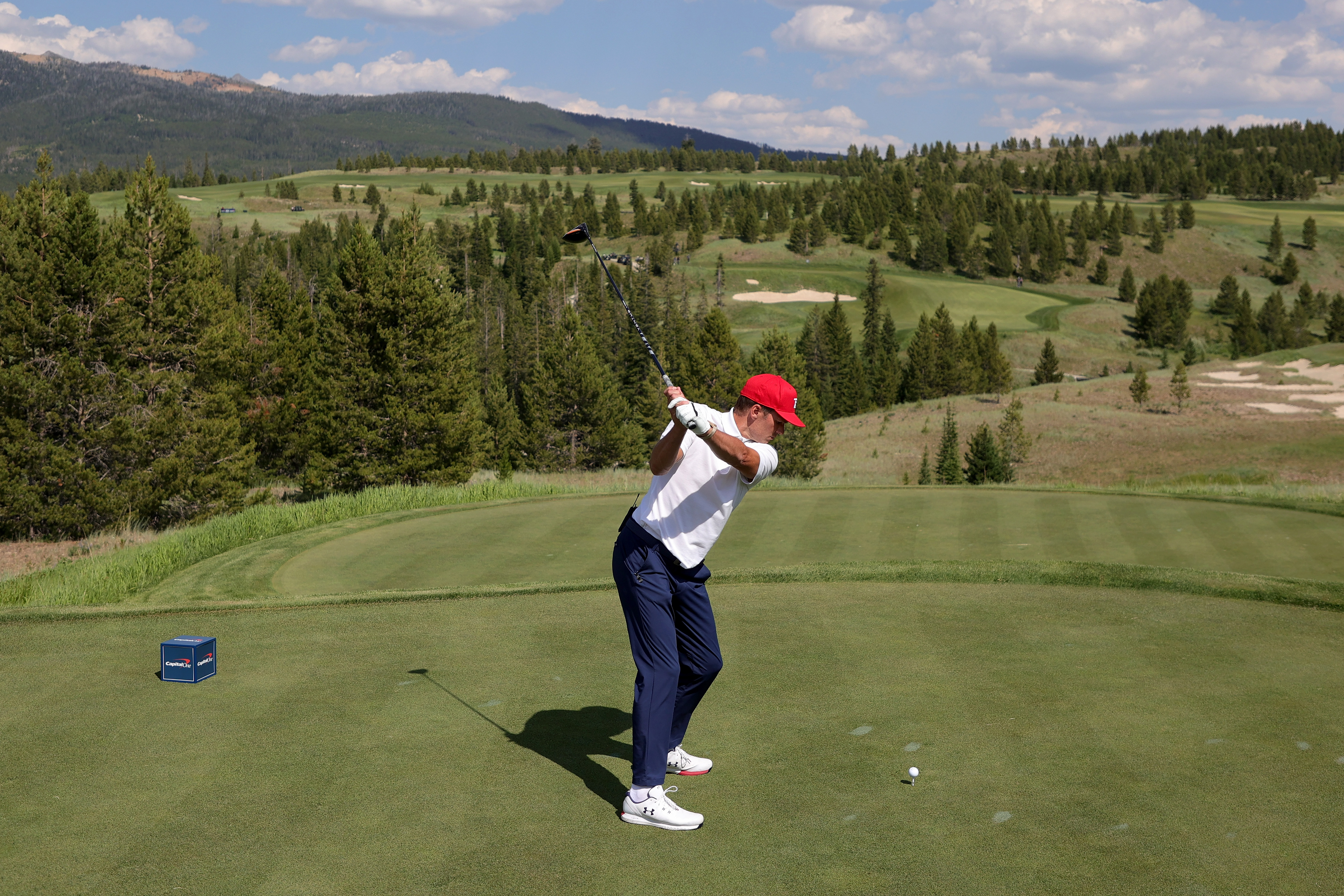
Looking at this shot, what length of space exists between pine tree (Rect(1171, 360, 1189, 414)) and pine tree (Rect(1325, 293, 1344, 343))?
63749mm

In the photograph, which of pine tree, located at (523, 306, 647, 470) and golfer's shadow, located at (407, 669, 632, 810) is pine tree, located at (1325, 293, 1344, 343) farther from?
golfer's shadow, located at (407, 669, 632, 810)

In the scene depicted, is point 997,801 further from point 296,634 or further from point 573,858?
point 296,634

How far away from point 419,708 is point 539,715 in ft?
2.79

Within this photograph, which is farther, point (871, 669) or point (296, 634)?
point (296, 634)

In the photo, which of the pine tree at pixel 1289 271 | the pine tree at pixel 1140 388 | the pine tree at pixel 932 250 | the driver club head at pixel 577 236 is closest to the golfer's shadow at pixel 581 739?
the driver club head at pixel 577 236

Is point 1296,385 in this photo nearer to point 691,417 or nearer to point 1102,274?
point 691,417

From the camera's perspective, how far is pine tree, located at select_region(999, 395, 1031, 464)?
2234 inches

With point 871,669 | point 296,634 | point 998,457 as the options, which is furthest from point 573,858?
point 998,457

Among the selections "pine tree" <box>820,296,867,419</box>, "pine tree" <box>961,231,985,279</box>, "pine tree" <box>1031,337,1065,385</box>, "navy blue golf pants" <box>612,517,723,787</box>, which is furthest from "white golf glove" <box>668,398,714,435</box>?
"pine tree" <box>961,231,985,279</box>

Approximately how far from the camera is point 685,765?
5.96 meters

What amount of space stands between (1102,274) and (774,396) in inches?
7115

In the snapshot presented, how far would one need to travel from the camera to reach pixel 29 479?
33281mm

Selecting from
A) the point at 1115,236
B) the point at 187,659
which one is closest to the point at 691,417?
the point at 187,659

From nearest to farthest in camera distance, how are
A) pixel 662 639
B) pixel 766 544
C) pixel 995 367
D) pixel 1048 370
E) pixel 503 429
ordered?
pixel 662 639 < pixel 766 544 < pixel 503 429 < pixel 995 367 < pixel 1048 370
